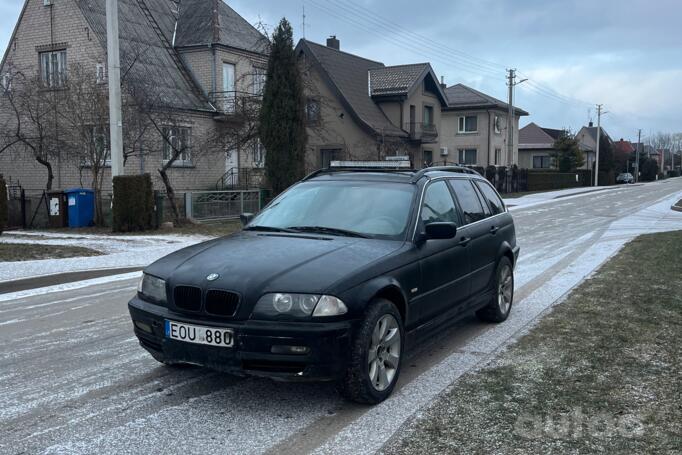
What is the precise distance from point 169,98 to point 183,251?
21514 millimetres

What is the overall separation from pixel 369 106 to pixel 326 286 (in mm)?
35053

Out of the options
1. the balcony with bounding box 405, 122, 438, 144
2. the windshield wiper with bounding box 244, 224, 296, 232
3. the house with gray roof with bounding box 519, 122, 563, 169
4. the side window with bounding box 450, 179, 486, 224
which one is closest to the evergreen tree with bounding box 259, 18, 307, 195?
the side window with bounding box 450, 179, 486, 224

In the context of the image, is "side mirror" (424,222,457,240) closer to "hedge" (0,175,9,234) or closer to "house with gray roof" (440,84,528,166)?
"hedge" (0,175,9,234)

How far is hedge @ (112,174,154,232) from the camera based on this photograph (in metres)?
16.5

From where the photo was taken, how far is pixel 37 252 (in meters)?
12.9

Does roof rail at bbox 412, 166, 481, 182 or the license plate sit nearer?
the license plate

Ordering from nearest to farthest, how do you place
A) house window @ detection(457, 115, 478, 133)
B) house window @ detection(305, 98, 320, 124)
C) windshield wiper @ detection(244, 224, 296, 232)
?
windshield wiper @ detection(244, 224, 296, 232), house window @ detection(305, 98, 320, 124), house window @ detection(457, 115, 478, 133)

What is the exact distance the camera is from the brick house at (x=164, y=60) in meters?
24.7

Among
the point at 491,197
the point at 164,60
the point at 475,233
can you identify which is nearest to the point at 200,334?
the point at 475,233

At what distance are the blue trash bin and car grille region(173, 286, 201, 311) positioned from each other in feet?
49.1

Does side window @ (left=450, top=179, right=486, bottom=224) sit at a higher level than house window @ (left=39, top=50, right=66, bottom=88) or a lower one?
lower

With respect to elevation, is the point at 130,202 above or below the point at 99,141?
below

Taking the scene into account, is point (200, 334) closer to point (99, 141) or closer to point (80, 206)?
point (80, 206)

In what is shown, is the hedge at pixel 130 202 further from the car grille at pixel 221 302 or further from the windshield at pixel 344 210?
the car grille at pixel 221 302
